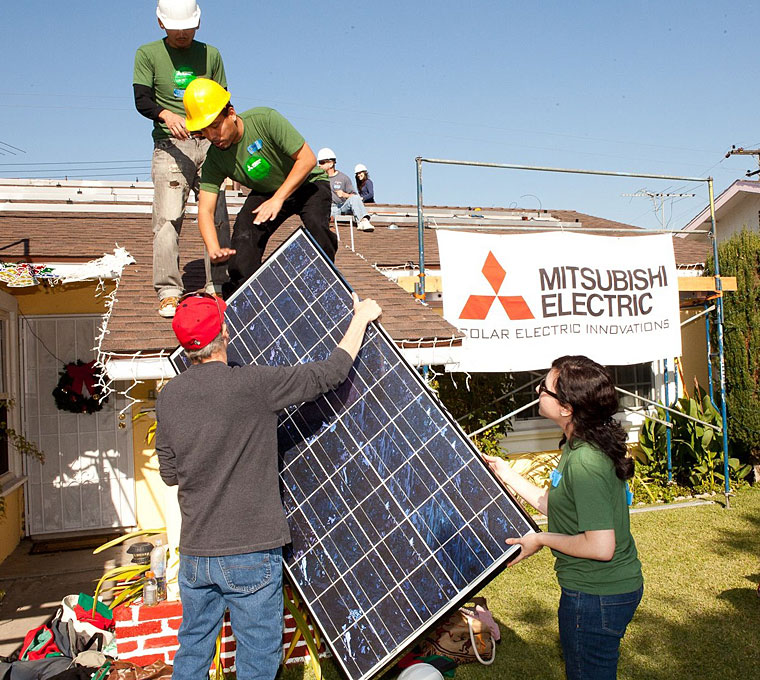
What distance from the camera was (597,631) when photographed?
2.75 meters

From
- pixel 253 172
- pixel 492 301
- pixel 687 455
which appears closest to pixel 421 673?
pixel 253 172

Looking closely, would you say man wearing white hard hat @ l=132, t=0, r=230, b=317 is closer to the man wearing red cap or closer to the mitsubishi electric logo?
the man wearing red cap

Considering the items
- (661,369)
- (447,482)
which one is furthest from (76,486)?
(661,369)

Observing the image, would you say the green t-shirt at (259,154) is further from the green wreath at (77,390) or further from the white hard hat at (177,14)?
the green wreath at (77,390)

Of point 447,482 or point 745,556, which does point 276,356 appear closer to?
point 447,482

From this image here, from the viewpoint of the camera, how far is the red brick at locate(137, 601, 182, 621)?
4.74m

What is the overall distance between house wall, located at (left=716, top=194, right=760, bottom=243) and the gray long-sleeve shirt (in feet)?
58.3

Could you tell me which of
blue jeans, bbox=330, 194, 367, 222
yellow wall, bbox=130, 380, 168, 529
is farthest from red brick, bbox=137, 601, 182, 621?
blue jeans, bbox=330, 194, 367, 222

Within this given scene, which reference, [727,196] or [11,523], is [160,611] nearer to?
[11,523]

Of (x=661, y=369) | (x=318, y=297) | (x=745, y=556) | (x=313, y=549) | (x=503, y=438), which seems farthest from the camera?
(x=661, y=369)

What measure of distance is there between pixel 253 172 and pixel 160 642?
3343 millimetres

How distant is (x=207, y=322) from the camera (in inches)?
114

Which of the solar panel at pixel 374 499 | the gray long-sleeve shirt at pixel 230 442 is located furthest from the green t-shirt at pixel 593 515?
the gray long-sleeve shirt at pixel 230 442

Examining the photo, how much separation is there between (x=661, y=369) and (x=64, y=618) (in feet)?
33.8
